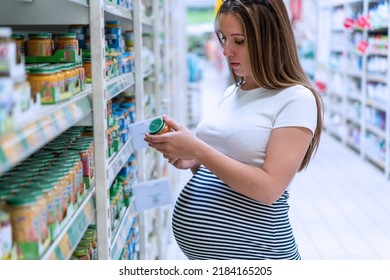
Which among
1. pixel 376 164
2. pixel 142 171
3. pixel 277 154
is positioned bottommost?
pixel 376 164

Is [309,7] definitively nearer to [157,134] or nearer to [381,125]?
[381,125]

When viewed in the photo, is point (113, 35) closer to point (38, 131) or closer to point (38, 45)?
point (38, 45)

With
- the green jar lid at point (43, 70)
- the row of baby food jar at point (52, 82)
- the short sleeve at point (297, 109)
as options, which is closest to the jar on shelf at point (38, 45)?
the row of baby food jar at point (52, 82)

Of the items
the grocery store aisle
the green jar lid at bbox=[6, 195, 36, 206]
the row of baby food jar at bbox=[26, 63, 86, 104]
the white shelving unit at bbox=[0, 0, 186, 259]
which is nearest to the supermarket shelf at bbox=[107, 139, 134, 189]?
the white shelving unit at bbox=[0, 0, 186, 259]

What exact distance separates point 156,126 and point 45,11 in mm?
546

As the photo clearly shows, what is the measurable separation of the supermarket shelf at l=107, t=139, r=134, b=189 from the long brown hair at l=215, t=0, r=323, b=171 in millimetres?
652

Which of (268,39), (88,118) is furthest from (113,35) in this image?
(268,39)

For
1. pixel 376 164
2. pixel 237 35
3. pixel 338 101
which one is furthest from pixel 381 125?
pixel 237 35

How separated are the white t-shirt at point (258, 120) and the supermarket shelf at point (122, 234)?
61 cm

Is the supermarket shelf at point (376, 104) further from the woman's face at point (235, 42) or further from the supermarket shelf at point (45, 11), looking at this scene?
the supermarket shelf at point (45, 11)

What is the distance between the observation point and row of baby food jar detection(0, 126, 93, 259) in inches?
52.9

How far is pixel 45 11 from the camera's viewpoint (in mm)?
2098

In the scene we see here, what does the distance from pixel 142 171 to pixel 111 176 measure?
1.13m

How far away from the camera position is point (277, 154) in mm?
1896
